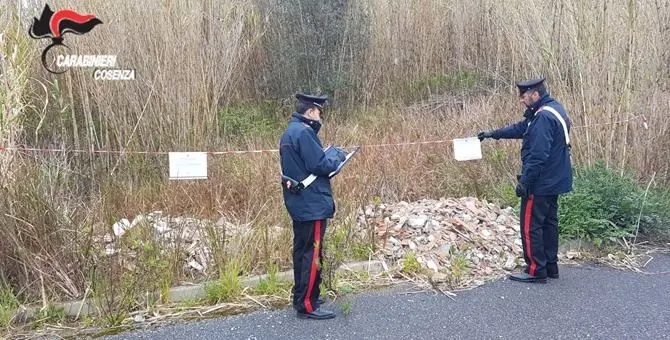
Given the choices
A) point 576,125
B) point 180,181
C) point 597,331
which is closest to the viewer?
point 597,331

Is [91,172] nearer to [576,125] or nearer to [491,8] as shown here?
[576,125]

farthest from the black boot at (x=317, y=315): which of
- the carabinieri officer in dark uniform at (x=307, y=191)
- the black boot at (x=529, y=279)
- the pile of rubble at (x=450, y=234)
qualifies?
the black boot at (x=529, y=279)

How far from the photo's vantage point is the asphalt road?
13.5ft

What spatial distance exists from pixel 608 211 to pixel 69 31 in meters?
7.13

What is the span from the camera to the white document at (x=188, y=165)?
5.45m

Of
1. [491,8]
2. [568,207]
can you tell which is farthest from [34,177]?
[491,8]

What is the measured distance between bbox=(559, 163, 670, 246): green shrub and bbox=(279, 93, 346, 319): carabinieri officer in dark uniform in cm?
301

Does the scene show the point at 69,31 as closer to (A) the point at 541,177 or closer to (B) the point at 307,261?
(B) the point at 307,261

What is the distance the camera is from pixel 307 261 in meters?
4.32

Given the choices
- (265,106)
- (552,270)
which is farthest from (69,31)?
(552,270)

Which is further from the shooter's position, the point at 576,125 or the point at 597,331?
the point at 576,125

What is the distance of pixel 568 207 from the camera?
6109mm

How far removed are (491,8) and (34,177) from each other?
9041mm

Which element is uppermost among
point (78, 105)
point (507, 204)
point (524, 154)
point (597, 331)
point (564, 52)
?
point (564, 52)
